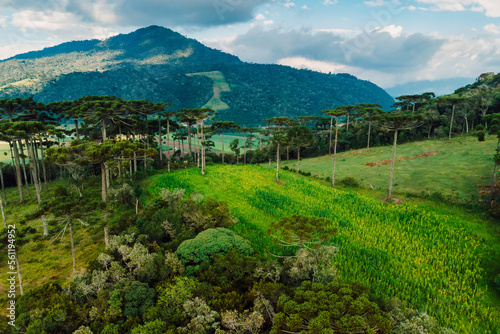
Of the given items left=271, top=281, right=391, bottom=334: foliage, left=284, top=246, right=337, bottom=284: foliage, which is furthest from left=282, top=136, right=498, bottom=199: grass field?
left=271, top=281, right=391, bottom=334: foliage

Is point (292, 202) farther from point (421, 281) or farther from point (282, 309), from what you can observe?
point (282, 309)

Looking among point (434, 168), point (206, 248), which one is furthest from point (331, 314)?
point (434, 168)

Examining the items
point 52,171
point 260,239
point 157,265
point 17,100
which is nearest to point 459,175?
point 260,239

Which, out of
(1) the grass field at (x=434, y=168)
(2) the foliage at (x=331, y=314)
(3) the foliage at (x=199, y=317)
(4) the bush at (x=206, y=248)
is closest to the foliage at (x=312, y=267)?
(2) the foliage at (x=331, y=314)

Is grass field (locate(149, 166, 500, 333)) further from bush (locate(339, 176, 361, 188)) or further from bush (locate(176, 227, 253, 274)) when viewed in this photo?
bush (locate(339, 176, 361, 188))

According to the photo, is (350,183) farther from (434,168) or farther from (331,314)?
(331,314)

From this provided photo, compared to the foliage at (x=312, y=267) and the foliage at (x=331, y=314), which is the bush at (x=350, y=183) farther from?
the foliage at (x=331, y=314)
